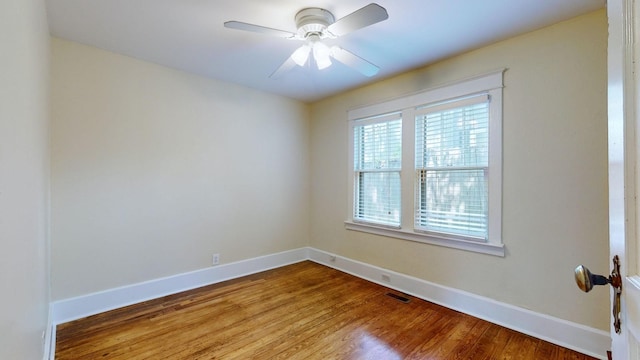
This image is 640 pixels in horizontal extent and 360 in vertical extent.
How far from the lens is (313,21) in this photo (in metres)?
2.03

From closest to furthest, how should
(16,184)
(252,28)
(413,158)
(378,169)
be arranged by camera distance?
(16,184), (252,28), (413,158), (378,169)

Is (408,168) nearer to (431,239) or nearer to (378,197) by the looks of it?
(378,197)

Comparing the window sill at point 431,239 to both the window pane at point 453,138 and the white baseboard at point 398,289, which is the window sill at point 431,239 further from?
the window pane at point 453,138

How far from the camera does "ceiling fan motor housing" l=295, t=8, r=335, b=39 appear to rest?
1.99 metres

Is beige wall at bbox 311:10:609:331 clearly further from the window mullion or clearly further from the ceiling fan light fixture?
the ceiling fan light fixture

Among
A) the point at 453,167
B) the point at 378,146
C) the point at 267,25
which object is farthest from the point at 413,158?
the point at 267,25

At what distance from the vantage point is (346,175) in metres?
3.85

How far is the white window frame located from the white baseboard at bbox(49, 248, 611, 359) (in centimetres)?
46

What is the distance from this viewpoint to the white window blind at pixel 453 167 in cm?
259

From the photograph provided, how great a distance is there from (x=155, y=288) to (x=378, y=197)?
8.83 ft

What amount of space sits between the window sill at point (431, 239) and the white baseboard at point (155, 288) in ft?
4.06

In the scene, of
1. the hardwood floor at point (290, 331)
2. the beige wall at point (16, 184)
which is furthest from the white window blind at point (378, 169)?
the beige wall at point (16, 184)

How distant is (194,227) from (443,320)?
275 centimetres

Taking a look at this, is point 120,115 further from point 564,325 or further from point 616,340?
point 564,325
